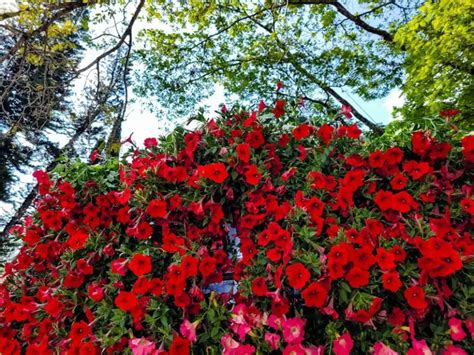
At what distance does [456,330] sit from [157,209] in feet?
4.86

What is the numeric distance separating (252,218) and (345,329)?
2.18ft

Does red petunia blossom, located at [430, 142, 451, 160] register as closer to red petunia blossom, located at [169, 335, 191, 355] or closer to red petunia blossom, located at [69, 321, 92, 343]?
red petunia blossom, located at [169, 335, 191, 355]

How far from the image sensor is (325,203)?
187cm

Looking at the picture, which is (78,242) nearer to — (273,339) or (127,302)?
(127,302)

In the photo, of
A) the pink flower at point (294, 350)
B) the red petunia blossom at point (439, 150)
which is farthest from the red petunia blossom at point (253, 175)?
the red petunia blossom at point (439, 150)

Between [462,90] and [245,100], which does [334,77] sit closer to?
[245,100]

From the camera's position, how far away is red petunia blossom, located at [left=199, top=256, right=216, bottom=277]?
1.81 m

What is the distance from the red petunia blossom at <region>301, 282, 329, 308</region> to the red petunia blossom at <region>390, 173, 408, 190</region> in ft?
2.13

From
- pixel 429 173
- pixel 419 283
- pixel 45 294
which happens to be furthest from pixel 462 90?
pixel 45 294

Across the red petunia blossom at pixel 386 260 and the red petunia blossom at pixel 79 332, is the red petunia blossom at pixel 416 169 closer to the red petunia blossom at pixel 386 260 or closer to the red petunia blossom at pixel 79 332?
the red petunia blossom at pixel 386 260

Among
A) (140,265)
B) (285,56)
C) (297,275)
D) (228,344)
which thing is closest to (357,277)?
(297,275)

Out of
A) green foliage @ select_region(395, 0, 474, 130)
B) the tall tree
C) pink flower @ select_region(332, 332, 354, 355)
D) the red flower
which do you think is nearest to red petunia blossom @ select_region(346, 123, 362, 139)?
the red flower

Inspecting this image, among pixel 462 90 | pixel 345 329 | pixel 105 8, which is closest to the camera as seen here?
pixel 345 329

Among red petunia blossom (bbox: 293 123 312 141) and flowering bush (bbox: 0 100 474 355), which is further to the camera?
red petunia blossom (bbox: 293 123 312 141)
